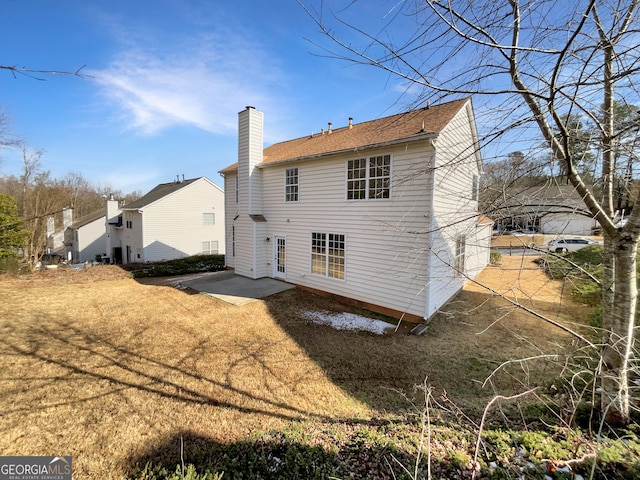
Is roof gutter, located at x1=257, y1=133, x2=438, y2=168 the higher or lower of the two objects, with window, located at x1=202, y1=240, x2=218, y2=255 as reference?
higher

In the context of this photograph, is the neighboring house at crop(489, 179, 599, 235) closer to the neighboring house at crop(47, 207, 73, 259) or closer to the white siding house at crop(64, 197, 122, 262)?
the white siding house at crop(64, 197, 122, 262)

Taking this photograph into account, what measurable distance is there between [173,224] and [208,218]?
2906 mm

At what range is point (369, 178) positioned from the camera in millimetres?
8594

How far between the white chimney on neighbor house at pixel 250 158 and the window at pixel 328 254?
11.7ft

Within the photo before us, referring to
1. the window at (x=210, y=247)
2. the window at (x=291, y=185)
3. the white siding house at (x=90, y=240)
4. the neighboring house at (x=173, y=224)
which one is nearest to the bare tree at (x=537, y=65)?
the window at (x=291, y=185)

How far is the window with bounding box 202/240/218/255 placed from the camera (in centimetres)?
2358

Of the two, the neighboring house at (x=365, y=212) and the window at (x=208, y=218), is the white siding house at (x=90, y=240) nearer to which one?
the window at (x=208, y=218)

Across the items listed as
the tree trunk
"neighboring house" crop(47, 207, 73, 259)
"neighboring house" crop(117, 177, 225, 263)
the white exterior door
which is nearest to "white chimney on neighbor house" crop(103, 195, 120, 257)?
"neighboring house" crop(117, 177, 225, 263)

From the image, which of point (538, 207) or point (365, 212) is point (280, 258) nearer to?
point (365, 212)

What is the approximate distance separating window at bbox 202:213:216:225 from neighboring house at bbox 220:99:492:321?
40.9ft

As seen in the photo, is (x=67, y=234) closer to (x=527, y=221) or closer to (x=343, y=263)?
(x=343, y=263)

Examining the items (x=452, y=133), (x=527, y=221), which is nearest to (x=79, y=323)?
(x=527, y=221)

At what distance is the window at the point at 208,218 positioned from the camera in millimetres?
23578

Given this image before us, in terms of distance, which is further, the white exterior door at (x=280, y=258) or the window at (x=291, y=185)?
the white exterior door at (x=280, y=258)
